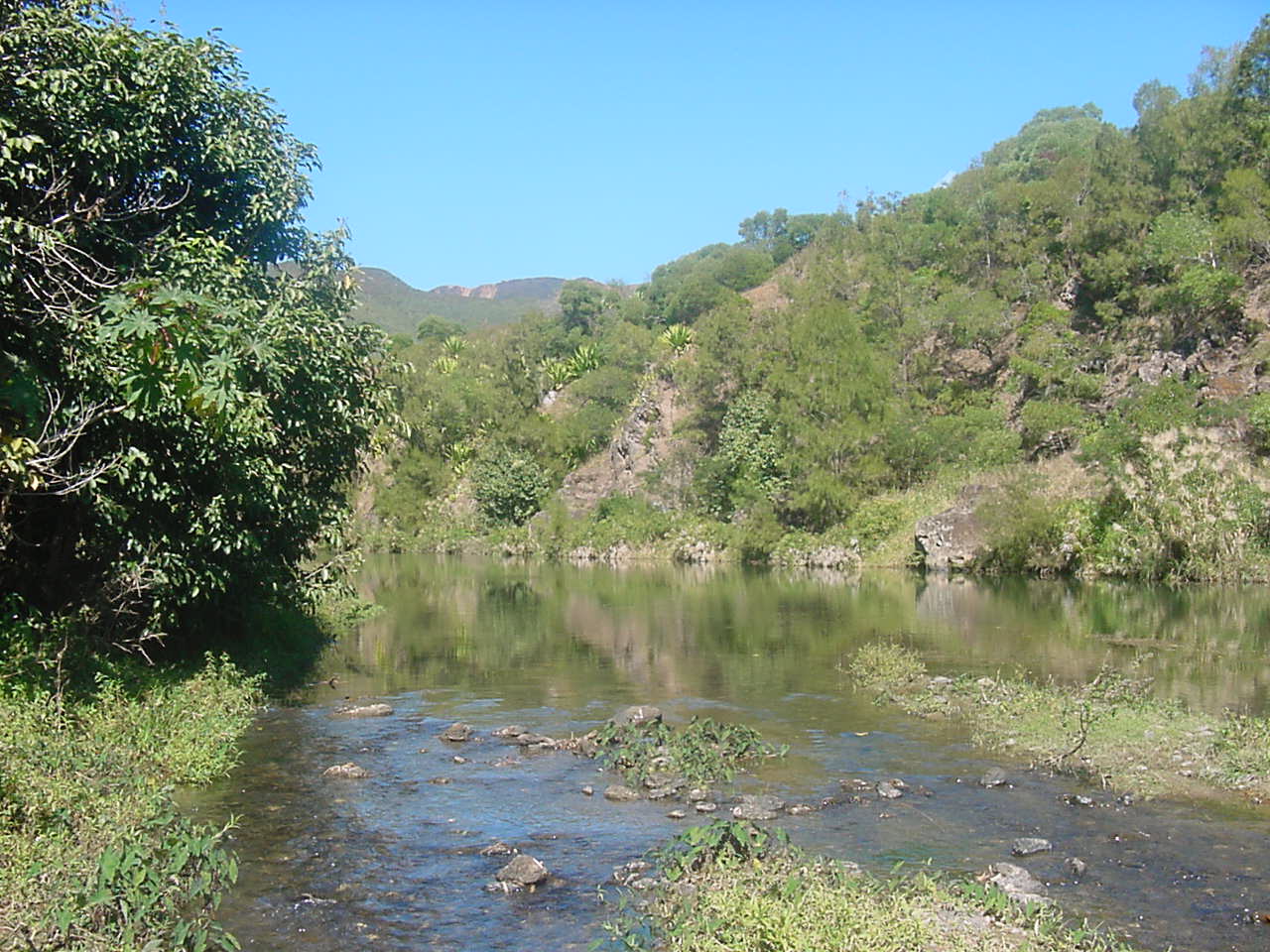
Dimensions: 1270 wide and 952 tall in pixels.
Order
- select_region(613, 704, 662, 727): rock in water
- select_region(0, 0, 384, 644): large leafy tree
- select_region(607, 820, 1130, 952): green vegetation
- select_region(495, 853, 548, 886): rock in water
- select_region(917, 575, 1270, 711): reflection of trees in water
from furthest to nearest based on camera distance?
select_region(917, 575, 1270, 711): reflection of trees in water → select_region(613, 704, 662, 727): rock in water → select_region(0, 0, 384, 644): large leafy tree → select_region(495, 853, 548, 886): rock in water → select_region(607, 820, 1130, 952): green vegetation

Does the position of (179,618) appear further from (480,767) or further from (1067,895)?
(1067,895)

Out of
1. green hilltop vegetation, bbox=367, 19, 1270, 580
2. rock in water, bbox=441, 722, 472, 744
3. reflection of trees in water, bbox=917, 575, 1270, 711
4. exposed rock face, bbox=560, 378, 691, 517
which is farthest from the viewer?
exposed rock face, bbox=560, 378, 691, 517

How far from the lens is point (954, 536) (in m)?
43.8

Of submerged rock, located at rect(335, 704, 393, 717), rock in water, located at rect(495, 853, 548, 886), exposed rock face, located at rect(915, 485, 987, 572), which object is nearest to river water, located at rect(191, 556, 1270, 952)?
rock in water, located at rect(495, 853, 548, 886)

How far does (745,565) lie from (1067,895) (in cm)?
4380

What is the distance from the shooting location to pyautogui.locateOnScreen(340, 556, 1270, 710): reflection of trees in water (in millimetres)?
20859

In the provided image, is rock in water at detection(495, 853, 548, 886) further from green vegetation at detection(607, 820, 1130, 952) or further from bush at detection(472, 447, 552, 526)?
bush at detection(472, 447, 552, 526)

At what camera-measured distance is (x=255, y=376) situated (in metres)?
14.1

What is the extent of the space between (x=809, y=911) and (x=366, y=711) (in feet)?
36.9

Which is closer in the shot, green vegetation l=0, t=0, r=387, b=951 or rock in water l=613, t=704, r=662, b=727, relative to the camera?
green vegetation l=0, t=0, r=387, b=951

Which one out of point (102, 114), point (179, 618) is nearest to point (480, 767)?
point (179, 618)

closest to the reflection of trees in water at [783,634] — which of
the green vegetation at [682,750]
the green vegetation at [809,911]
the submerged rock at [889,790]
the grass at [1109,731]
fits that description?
the grass at [1109,731]

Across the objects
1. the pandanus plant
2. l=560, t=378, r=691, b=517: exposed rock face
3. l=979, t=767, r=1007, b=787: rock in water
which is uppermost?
the pandanus plant

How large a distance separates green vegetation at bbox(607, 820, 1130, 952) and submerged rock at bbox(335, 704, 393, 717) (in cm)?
918
